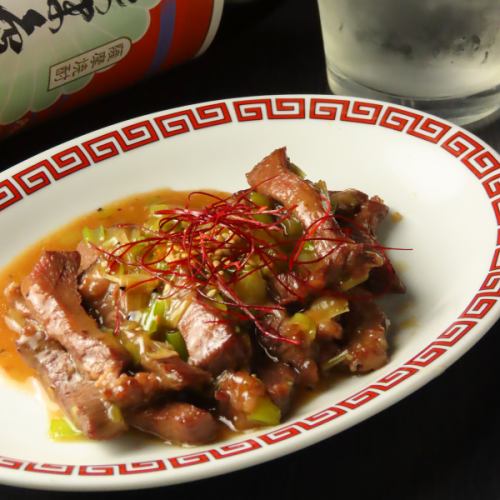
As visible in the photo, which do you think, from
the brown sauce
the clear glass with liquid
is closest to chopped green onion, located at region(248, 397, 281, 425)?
the brown sauce

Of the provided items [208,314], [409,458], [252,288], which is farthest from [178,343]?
[409,458]

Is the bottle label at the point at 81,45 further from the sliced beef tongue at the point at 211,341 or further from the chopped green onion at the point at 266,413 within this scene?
the chopped green onion at the point at 266,413

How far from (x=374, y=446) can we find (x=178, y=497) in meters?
0.51

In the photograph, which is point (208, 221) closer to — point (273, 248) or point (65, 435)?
point (273, 248)

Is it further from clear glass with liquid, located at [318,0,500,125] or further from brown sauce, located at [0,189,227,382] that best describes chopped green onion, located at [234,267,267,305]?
clear glass with liquid, located at [318,0,500,125]

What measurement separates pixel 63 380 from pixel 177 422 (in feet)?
1.21

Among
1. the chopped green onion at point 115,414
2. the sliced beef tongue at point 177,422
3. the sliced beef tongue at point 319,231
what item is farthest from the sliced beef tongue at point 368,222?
the chopped green onion at point 115,414

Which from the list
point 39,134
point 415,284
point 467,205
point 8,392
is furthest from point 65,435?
point 39,134

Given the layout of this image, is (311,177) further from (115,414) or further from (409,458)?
(115,414)

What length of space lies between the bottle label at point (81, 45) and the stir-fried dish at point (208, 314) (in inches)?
43.8

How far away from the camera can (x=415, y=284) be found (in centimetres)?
276

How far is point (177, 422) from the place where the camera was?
7.26 feet

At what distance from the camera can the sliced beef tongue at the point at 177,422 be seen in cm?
221

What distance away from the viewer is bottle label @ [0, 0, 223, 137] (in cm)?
354
